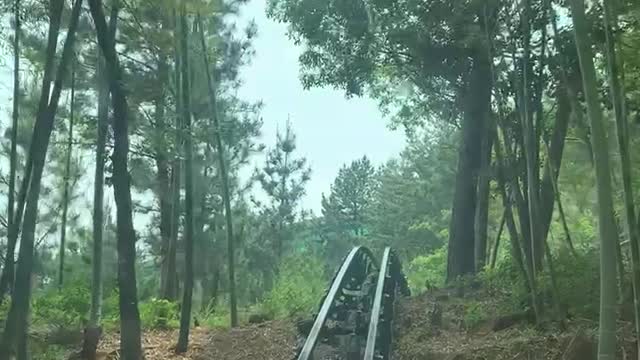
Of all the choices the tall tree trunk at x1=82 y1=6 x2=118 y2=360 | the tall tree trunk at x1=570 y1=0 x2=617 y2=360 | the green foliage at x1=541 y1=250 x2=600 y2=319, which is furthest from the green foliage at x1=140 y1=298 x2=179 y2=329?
the tall tree trunk at x1=570 y1=0 x2=617 y2=360

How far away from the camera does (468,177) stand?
10.3 metres

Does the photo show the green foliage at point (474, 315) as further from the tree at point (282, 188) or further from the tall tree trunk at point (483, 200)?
the tree at point (282, 188)

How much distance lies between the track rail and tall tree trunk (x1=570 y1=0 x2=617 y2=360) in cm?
183

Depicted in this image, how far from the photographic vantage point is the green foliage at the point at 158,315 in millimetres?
9625

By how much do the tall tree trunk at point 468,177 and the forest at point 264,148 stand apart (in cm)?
3

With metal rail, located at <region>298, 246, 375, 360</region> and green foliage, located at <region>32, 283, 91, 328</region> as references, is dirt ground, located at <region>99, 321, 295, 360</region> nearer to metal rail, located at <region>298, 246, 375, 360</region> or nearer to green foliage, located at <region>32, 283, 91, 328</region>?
green foliage, located at <region>32, 283, 91, 328</region>

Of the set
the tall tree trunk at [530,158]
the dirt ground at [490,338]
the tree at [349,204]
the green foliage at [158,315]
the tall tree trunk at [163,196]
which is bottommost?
the dirt ground at [490,338]

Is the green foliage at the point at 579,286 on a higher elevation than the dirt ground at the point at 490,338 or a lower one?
higher

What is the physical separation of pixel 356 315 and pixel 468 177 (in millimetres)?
4646

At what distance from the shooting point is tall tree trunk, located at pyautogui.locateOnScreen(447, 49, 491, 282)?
10242 millimetres

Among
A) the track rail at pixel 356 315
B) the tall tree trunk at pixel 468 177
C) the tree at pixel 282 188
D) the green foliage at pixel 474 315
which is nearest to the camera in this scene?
the track rail at pixel 356 315

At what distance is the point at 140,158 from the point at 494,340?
961cm

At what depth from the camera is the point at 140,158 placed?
1399cm

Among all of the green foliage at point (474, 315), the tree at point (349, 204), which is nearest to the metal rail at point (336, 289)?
the green foliage at point (474, 315)
